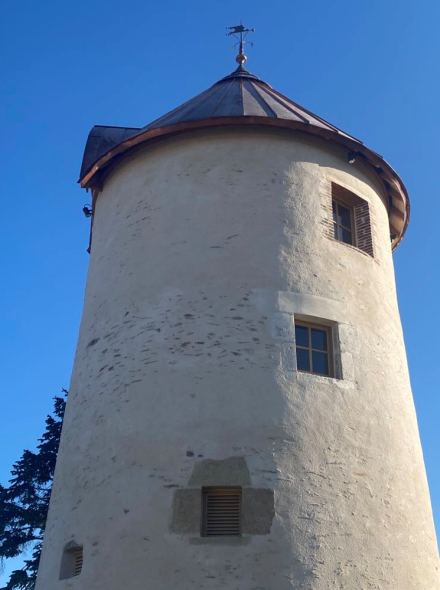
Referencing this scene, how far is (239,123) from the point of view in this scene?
41.4ft

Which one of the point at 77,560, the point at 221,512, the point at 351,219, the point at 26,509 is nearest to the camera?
the point at 221,512

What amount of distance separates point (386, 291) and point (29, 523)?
13.9 m

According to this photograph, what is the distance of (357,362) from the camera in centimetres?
1118

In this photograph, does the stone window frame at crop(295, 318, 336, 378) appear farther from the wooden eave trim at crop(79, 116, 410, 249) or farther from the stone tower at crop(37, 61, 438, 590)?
the wooden eave trim at crop(79, 116, 410, 249)

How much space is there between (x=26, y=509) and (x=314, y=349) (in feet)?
45.6

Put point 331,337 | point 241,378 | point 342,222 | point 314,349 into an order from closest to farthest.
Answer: point 241,378 → point 314,349 → point 331,337 → point 342,222

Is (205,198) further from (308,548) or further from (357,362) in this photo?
(308,548)

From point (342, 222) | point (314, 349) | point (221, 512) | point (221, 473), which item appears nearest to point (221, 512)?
point (221, 512)

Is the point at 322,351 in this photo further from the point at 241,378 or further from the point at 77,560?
the point at 77,560

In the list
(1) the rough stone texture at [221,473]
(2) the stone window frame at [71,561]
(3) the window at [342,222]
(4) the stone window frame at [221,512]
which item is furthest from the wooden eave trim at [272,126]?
(2) the stone window frame at [71,561]

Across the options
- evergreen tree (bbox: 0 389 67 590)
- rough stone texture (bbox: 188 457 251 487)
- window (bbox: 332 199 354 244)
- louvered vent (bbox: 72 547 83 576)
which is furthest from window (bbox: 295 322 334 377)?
evergreen tree (bbox: 0 389 67 590)

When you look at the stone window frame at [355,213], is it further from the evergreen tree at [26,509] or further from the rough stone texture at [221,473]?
the evergreen tree at [26,509]

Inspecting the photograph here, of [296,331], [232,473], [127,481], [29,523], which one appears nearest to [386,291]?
[296,331]

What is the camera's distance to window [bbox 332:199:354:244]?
1288 centimetres
